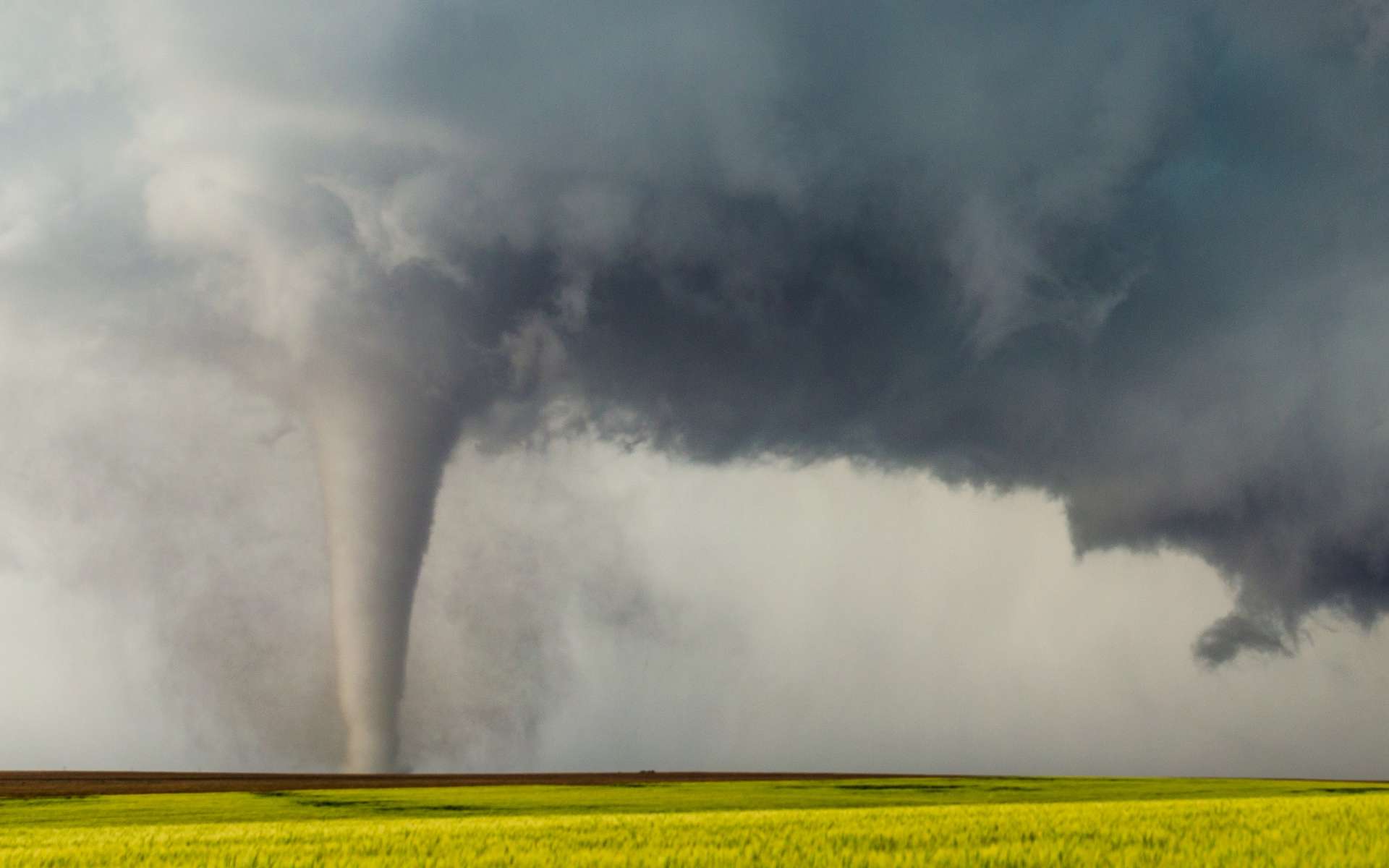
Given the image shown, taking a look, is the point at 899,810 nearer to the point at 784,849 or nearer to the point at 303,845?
the point at 784,849

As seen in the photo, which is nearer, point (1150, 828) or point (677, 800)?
point (1150, 828)

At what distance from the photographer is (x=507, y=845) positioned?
17.9m

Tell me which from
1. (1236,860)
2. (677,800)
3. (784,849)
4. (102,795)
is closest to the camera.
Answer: (1236,860)

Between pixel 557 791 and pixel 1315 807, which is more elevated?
pixel 1315 807

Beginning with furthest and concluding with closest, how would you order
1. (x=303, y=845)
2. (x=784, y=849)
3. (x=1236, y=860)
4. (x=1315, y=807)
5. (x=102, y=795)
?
1. (x=102, y=795)
2. (x=1315, y=807)
3. (x=303, y=845)
4. (x=784, y=849)
5. (x=1236, y=860)

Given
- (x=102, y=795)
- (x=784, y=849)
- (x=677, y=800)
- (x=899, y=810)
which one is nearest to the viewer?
(x=784, y=849)

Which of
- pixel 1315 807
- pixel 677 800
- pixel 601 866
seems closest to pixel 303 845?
pixel 601 866

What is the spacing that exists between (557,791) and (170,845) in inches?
2502

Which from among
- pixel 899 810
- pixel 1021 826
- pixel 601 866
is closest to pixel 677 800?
pixel 899 810

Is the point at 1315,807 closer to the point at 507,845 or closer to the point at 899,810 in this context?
the point at 899,810

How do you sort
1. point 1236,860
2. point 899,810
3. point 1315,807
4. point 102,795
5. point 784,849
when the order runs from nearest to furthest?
point 1236,860, point 784,849, point 1315,807, point 899,810, point 102,795

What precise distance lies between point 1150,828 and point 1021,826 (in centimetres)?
229

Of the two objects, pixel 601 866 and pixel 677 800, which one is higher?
pixel 601 866

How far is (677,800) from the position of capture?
6200 centimetres
